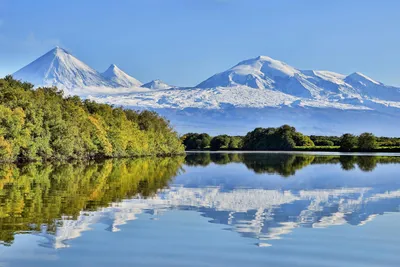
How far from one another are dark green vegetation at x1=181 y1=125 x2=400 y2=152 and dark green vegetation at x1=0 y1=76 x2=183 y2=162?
3062cm

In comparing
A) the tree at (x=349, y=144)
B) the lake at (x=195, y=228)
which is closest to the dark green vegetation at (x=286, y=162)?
the lake at (x=195, y=228)

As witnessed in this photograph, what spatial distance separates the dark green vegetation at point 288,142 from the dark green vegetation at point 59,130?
100 ft

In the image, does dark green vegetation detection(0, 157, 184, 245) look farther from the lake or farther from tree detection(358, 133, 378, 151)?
tree detection(358, 133, 378, 151)

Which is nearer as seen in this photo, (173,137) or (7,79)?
(7,79)

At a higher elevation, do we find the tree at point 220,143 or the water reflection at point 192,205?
the tree at point 220,143

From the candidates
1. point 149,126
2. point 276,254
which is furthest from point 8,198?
point 149,126

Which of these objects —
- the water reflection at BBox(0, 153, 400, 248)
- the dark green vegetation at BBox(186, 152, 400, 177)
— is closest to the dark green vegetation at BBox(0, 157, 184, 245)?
the water reflection at BBox(0, 153, 400, 248)

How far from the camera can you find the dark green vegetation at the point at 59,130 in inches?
1879

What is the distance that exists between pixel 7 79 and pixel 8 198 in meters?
46.7

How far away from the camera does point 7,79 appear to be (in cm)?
6256

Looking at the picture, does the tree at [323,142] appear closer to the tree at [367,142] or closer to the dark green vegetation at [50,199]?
the tree at [367,142]

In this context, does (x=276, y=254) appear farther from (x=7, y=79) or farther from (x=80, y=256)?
(x=7, y=79)

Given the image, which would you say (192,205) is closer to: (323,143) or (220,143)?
(220,143)

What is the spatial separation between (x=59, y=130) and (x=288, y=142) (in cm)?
8372
